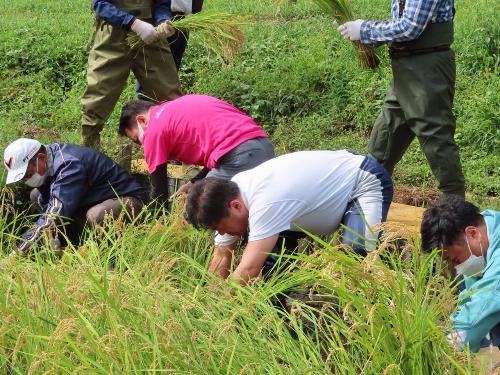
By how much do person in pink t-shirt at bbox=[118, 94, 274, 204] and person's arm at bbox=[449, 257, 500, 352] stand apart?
1882 mm

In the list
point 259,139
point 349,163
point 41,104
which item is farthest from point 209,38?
point 41,104

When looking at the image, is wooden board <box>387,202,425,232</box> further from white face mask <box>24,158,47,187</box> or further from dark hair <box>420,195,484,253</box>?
white face mask <box>24,158,47,187</box>

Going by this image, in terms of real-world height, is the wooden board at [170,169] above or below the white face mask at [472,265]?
below

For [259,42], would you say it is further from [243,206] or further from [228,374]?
[228,374]

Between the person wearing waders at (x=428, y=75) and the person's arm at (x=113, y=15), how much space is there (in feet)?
5.38

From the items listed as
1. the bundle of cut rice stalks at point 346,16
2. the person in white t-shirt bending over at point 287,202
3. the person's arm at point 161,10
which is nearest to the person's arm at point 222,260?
the person in white t-shirt bending over at point 287,202

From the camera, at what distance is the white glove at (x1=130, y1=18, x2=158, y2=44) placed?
5.75 m

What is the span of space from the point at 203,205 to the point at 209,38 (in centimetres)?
242

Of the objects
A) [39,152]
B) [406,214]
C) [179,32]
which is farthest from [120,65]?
[406,214]

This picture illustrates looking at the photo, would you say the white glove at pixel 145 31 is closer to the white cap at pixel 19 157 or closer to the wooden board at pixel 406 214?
the white cap at pixel 19 157

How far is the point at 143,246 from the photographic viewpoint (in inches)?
163

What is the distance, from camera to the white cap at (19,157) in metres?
4.99

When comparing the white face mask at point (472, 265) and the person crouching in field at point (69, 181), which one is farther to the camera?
the person crouching in field at point (69, 181)

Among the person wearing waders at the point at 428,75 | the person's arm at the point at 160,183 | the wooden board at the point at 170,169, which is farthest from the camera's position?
the wooden board at the point at 170,169
